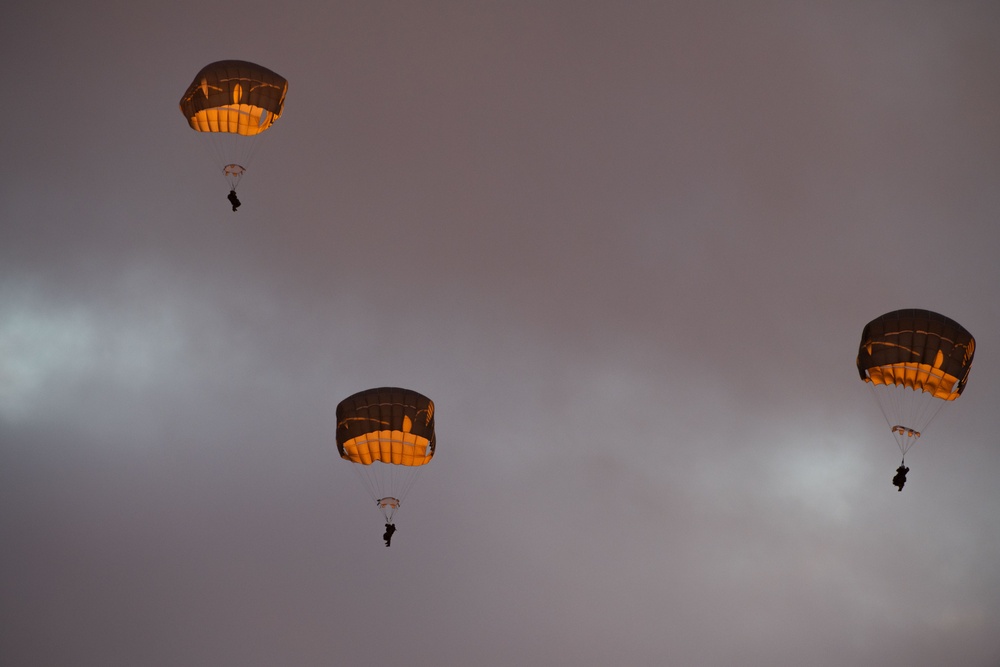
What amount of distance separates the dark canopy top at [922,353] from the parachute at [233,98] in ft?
54.2

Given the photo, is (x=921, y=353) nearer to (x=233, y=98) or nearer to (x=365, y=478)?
(x=233, y=98)

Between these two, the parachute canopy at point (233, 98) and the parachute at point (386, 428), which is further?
the parachute canopy at point (233, 98)

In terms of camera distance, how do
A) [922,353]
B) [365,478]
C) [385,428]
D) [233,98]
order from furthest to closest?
[365,478], [233,98], [385,428], [922,353]

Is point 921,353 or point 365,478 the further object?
point 365,478

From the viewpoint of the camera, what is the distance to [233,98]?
3064 centimetres

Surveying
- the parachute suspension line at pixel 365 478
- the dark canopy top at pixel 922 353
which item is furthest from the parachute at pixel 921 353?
the parachute suspension line at pixel 365 478

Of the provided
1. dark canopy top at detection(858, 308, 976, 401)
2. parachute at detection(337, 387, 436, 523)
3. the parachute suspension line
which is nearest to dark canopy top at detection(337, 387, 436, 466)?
parachute at detection(337, 387, 436, 523)

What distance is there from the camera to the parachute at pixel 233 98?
30.6m

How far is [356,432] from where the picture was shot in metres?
30.2

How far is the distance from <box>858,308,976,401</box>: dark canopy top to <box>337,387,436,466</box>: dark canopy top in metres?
11.4

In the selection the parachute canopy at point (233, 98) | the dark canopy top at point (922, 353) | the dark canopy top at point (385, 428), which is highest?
the parachute canopy at point (233, 98)

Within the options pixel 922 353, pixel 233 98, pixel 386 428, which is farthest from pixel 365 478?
pixel 922 353

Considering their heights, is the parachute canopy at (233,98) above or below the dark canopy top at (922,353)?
above

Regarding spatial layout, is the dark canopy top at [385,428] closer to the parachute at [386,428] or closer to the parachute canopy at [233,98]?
the parachute at [386,428]
